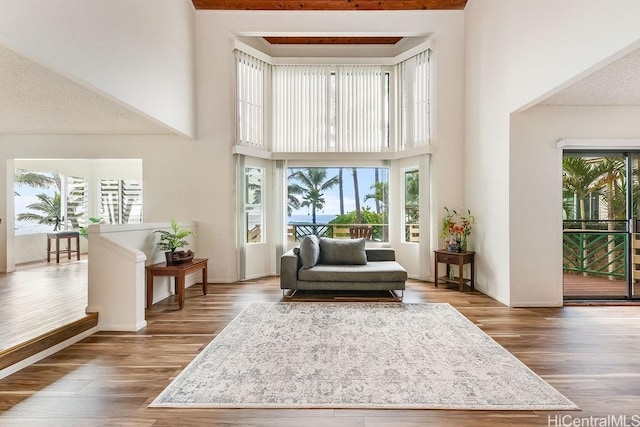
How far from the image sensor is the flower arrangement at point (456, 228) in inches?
214

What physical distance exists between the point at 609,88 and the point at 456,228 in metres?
2.53

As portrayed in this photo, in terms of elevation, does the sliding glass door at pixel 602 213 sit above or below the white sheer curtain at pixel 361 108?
below

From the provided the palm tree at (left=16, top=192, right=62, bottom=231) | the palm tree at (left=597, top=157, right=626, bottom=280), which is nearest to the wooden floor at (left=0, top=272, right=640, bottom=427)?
the palm tree at (left=597, top=157, right=626, bottom=280)

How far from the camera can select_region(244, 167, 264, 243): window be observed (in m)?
6.21

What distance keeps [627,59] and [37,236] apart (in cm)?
1032

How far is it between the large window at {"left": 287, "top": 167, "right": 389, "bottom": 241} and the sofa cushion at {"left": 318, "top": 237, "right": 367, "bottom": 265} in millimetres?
1416

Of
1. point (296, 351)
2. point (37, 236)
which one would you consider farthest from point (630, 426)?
point (37, 236)

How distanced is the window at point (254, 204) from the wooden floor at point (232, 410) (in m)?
2.08

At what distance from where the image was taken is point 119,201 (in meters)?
9.38

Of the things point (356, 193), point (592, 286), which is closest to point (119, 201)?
point (356, 193)

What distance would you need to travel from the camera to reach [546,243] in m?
4.44

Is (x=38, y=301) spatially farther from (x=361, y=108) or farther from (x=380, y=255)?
(x=361, y=108)

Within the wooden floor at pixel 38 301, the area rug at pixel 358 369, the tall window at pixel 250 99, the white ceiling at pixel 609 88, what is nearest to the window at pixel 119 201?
the wooden floor at pixel 38 301

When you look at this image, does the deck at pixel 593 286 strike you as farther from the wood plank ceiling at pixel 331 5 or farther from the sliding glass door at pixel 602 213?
the wood plank ceiling at pixel 331 5
